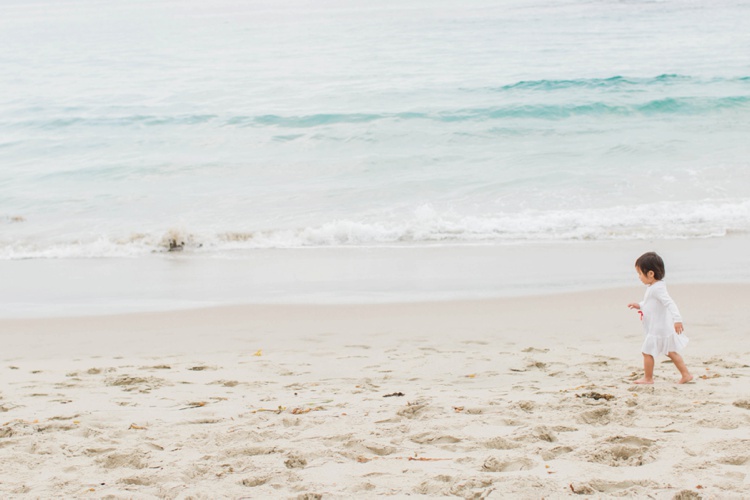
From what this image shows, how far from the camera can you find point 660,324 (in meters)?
4.72

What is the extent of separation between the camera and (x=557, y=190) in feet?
41.2

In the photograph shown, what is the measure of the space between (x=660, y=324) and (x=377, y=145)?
513 inches

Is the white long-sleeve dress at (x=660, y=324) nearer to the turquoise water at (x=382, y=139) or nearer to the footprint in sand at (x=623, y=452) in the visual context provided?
the footprint in sand at (x=623, y=452)

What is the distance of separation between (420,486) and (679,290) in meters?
5.14

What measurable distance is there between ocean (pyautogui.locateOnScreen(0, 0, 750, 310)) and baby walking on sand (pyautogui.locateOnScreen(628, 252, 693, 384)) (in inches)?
113

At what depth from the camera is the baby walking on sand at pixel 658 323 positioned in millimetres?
4602

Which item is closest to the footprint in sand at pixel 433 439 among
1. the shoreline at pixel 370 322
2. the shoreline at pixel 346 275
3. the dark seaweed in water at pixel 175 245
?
the shoreline at pixel 370 322

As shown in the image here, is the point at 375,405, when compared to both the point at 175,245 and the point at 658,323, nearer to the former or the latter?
the point at 658,323

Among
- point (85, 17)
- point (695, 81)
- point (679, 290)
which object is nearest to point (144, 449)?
point (679, 290)

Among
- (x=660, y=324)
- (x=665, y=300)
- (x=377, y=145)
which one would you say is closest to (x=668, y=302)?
(x=665, y=300)

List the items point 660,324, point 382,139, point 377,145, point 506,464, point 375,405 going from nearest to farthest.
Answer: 1. point 506,464
2. point 375,405
3. point 660,324
4. point 377,145
5. point 382,139

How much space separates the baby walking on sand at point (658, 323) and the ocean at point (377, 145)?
287cm

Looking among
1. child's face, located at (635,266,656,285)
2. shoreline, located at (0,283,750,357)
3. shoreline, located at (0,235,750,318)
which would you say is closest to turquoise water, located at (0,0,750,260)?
shoreline, located at (0,235,750,318)

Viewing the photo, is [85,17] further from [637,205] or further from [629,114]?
[637,205]
